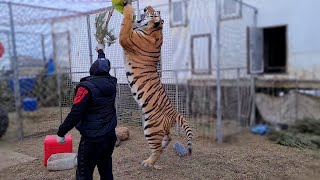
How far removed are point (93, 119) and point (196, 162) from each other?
2.09 metres

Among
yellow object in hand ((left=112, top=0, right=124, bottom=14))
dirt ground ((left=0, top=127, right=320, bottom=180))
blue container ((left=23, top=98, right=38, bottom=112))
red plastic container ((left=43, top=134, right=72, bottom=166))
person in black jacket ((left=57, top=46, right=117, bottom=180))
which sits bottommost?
dirt ground ((left=0, top=127, right=320, bottom=180))

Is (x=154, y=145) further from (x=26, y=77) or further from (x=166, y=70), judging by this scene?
(x=26, y=77)

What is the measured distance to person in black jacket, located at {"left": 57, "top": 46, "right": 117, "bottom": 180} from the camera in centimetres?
244

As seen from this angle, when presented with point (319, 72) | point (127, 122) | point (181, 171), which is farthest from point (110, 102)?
point (319, 72)

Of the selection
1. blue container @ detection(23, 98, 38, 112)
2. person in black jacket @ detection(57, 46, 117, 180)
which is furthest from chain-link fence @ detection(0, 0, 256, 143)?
person in black jacket @ detection(57, 46, 117, 180)

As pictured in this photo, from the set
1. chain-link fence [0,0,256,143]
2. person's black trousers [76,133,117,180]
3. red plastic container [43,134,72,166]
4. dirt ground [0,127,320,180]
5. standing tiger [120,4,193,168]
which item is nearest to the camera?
person's black trousers [76,133,117,180]

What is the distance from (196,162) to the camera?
416cm

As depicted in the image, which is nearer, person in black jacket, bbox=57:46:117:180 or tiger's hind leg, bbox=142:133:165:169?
person in black jacket, bbox=57:46:117:180

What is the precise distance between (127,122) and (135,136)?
0.33 meters

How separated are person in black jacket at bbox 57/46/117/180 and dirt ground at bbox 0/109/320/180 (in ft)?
3.65

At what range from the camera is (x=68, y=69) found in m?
5.29

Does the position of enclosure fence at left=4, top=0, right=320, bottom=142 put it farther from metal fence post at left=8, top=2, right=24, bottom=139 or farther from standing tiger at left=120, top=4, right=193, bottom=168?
standing tiger at left=120, top=4, right=193, bottom=168

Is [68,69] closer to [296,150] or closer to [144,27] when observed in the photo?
[144,27]

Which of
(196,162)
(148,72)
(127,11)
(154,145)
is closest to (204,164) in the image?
(196,162)
